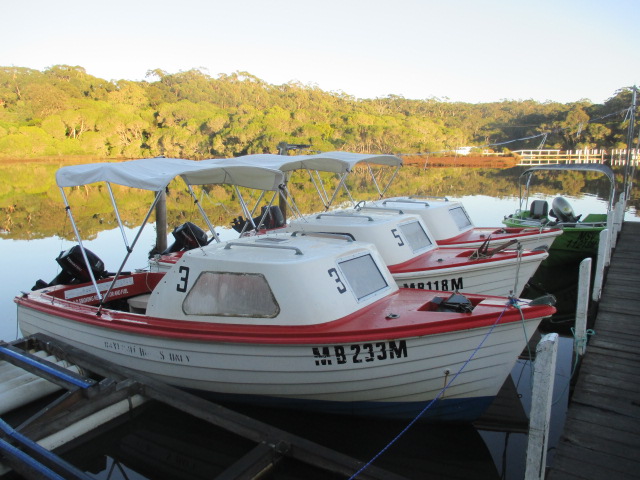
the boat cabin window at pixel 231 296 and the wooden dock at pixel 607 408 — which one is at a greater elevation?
the boat cabin window at pixel 231 296

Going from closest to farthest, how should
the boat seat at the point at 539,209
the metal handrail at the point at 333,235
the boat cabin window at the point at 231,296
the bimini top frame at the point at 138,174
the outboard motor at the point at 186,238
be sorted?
the boat cabin window at the point at 231,296 → the bimini top frame at the point at 138,174 → the metal handrail at the point at 333,235 → the outboard motor at the point at 186,238 → the boat seat at the point at 539,209

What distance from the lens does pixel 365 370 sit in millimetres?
6039

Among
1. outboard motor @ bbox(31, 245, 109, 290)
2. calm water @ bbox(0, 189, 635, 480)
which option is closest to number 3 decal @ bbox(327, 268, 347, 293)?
calm water @ bbox(0, 189, 635, 480)

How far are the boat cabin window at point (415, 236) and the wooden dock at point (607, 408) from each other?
11.9 ft

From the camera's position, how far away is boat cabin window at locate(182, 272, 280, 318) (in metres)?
6.35

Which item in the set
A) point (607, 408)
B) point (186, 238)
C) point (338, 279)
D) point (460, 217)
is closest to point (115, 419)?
point (338, 279)

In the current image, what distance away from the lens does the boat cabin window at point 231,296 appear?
6.35 m

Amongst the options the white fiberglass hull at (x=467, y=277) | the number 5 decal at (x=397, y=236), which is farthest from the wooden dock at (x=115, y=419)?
the number 5 decal at (x=397, y=236)

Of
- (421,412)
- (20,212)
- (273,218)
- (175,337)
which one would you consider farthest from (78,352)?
(20,212)

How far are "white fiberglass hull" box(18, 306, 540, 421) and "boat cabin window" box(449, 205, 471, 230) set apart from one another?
26.1 ft

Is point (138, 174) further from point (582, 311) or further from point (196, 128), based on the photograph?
point (196, 128)

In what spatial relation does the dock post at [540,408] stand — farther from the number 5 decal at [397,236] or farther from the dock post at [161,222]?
the dock post at [161,222]

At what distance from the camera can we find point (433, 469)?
18.9 ft

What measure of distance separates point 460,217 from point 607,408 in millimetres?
8775
